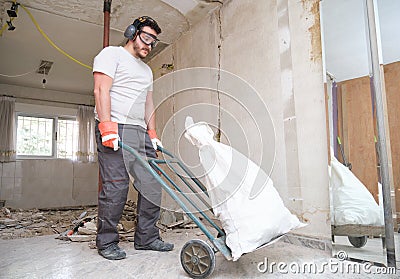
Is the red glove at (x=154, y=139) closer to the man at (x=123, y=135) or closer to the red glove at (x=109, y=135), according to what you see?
the man at (x=123, y=135)

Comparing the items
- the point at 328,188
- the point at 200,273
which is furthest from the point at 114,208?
the point at 328,188

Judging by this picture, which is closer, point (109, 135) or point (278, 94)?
point (109, 135)

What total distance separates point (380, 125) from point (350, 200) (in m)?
0.45

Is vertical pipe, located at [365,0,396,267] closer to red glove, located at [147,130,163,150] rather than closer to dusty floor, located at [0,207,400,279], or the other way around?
dusty floor, located at [0,207,400,279]

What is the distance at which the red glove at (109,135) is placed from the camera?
1.61 metres

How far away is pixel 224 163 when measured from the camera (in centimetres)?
139

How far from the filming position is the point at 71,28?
137 inches

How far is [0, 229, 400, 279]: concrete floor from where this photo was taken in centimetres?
140

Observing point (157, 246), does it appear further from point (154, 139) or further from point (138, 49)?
point (138, 49)

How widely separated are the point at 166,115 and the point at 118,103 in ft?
6.61

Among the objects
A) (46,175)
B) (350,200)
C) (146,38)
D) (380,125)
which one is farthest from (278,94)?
(46,175)

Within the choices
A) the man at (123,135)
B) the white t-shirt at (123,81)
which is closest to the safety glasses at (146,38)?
the man at (123,135)

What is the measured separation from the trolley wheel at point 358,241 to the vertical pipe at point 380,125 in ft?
0.50

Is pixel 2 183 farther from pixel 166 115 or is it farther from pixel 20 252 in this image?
pixel 20 252
